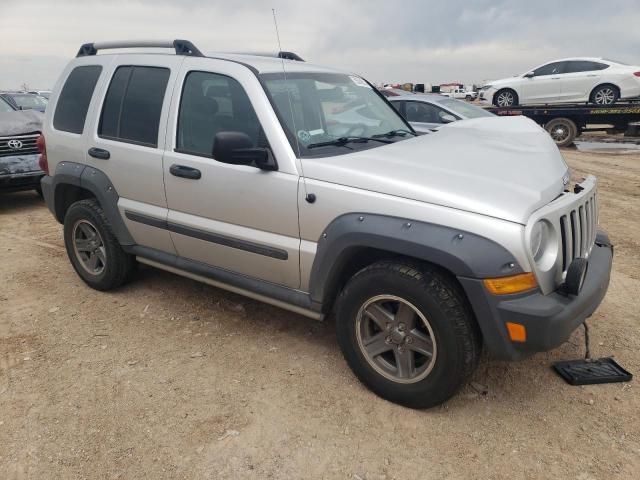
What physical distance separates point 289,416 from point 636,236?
192 inches

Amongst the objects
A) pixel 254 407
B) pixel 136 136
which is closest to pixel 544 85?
pixel 136 136

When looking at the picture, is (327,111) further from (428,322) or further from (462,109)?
(462,109)

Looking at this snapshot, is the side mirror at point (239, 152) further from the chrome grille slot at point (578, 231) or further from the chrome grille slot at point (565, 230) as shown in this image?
the chrome grille slot at point (578, 231)

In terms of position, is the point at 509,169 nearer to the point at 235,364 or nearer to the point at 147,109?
the point at 235,364

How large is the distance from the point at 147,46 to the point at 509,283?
309 centimetres

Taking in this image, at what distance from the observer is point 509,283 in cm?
240

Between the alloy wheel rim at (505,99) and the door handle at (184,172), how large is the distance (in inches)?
569

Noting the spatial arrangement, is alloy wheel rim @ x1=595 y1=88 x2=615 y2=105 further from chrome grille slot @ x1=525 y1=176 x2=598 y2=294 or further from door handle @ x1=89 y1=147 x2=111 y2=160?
door handle @ x1=89 y1=147 x2=111 y2=160

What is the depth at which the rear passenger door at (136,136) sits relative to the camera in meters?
3.65

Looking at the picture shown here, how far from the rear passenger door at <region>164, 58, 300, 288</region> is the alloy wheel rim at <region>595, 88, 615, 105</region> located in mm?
14223

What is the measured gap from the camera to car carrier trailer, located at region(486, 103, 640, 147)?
13883 millimetres

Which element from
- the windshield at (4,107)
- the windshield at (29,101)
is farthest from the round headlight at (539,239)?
the windshield at (29,101)

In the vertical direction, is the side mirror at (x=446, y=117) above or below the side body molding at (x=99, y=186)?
above

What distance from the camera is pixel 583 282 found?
8.93ft
